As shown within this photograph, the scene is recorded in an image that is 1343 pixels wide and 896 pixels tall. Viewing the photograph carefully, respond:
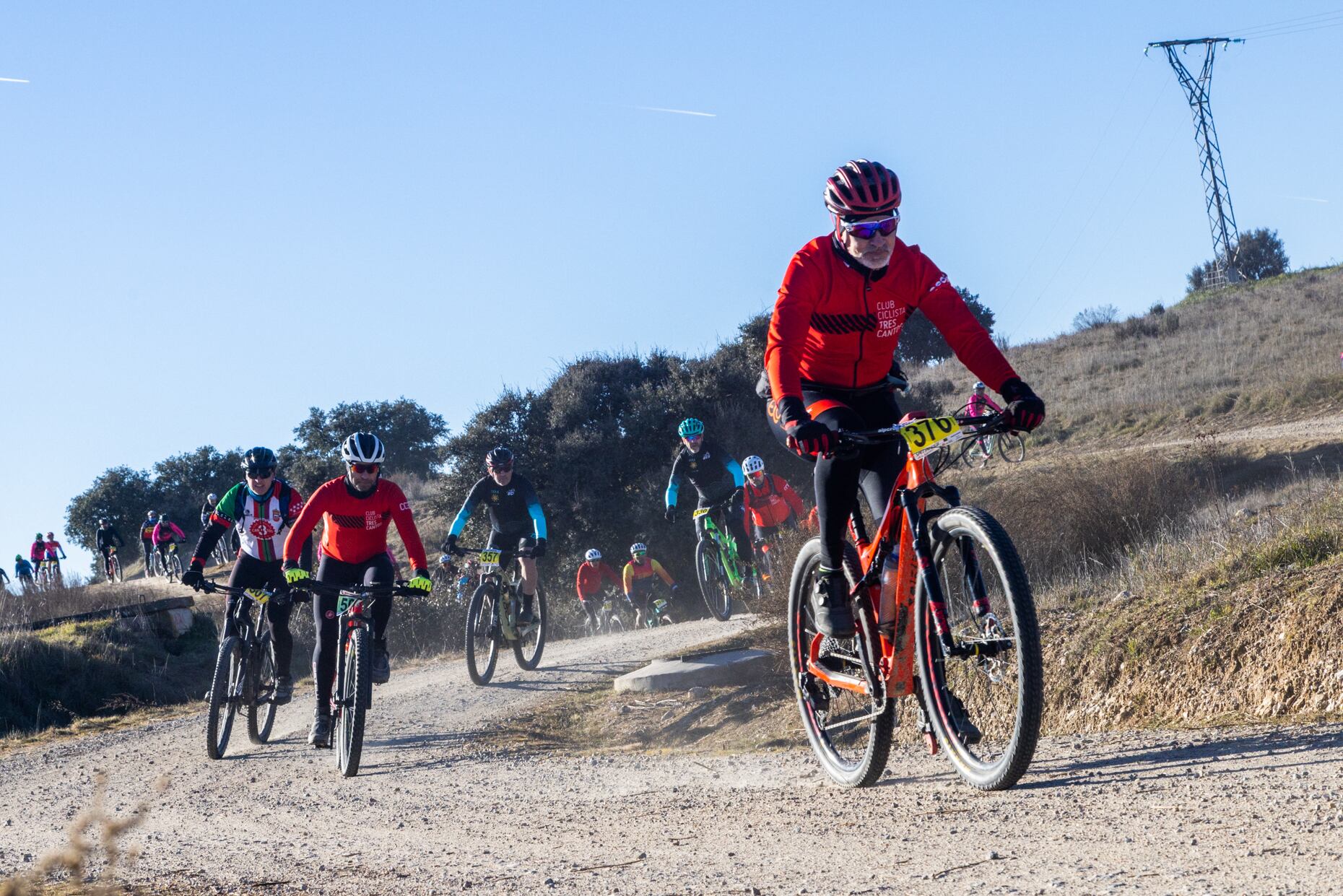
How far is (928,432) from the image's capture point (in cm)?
455

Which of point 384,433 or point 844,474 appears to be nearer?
point 844,474

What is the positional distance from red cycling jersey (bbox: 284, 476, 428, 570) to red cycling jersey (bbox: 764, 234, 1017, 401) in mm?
5256

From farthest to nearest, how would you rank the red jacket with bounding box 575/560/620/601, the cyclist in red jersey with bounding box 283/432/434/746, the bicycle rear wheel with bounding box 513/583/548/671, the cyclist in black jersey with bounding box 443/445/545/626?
the red jacket with bounding box 575/560/620/601 → the bicycle rear wheel with bounding box 513/583/548/671 → the cyclist in black jersey with bounding box 443/445/545/626 → the cyclist in red jersey with bounding box 283/432/434/746

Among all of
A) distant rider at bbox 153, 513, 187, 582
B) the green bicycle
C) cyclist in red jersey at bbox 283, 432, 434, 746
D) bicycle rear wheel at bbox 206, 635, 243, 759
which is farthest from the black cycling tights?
distant rider at bbox 153, 513, 187, 582

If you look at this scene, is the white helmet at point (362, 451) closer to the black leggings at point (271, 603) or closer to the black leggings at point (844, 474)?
the black leggings at point (271, 603)

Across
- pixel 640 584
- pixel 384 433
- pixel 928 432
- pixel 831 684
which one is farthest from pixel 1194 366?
pixel 384 433

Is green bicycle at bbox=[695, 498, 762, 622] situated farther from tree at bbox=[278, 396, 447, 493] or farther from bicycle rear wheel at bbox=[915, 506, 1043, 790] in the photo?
tree at bbox=[278, 396, 447, 493]

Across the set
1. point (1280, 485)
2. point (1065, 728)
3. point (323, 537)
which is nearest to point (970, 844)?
point (1065, 728)

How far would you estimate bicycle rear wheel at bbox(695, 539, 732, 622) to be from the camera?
51.8 ft

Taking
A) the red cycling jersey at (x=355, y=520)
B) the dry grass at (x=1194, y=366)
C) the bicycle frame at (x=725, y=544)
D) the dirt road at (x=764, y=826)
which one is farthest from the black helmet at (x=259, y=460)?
the dry grass at (x=1194, y=366)

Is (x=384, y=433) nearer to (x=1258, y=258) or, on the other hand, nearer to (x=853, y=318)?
(x=1258, y=258)

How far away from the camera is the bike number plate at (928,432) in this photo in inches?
177

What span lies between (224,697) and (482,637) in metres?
3.26

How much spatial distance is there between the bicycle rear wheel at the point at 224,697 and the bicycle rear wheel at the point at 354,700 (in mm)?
1692
